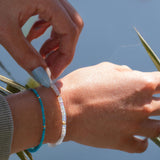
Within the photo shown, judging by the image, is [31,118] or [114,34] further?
[114,34]

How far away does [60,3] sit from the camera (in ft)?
1.91

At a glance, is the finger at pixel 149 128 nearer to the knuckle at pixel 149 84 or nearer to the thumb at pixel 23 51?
the knuckle at pixel 149 84

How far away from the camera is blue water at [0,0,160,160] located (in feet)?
3.76

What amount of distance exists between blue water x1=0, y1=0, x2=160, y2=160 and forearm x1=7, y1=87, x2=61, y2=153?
59cm

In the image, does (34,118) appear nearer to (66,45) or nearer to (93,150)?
(66,45)

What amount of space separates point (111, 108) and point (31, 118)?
0.17 m

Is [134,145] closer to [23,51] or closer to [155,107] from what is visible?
[155,107]

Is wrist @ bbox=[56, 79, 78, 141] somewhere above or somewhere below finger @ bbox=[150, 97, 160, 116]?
above

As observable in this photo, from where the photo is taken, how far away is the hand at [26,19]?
535 mm

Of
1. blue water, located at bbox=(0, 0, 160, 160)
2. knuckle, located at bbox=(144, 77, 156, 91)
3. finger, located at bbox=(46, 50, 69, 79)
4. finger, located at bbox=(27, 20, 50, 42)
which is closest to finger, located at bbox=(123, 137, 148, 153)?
knuckle, located at bbox=(144, 77, 156, 91)

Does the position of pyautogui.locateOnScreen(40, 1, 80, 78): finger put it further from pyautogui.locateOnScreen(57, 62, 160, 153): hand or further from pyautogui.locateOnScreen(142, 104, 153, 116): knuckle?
pyautogui.locateOnScreen(142, 104, 153, 116): knuckle

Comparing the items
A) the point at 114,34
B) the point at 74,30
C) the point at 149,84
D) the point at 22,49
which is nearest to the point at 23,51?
the point at 22,49

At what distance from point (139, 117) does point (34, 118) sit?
0.75 ft

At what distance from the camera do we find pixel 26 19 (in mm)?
573
